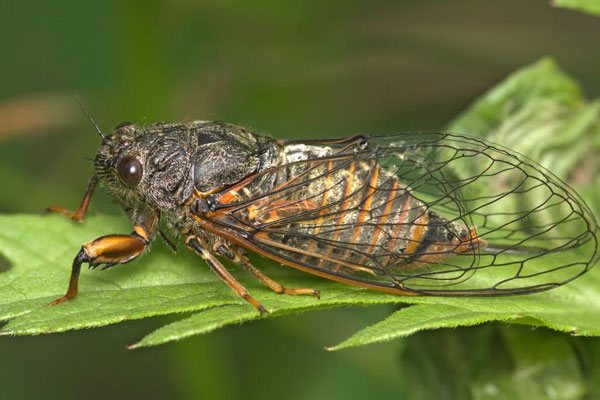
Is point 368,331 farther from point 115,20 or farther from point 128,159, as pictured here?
point 115,20

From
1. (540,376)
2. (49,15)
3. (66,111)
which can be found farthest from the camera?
(49,15)

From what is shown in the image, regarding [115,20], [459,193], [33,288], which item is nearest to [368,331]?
[459,193]

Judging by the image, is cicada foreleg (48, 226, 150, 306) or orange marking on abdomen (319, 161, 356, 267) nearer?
cicada foreleg (48, 226, 150, 306)

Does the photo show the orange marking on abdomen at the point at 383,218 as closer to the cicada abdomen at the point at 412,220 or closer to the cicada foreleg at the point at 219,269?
the cicada abdomen at the point at 412,220

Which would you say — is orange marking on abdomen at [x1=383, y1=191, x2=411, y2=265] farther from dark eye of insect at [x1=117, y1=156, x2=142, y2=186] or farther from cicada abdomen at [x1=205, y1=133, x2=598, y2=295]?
dark eye of insect at [x1=117, y1=156, x2=142, y2=186]

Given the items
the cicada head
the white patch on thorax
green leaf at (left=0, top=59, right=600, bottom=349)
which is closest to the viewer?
green leaf at (left=0, top=59, right=600, bottom=349)

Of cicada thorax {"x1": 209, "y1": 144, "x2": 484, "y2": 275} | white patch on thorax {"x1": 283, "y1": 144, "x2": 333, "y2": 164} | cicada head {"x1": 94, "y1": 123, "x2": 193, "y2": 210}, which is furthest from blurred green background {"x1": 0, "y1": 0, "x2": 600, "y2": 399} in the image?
cicada thorax {"x1": 209, "y1": 144, "x2": 484, "y2": 275}

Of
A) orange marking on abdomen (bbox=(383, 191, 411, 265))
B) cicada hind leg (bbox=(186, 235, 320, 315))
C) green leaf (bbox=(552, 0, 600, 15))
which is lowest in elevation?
cicada hind leg (bbox=(186, 235, 320, 315))

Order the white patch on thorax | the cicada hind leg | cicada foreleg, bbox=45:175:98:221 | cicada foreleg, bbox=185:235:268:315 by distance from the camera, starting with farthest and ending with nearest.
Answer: cicada foreleg, bbox=45:175:98:221
the white patch on thorax
the cicada hind leg
cicada foreleg, bbox=185:235:268:315

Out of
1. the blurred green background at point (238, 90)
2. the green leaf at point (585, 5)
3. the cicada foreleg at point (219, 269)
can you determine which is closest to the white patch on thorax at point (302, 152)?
the cicada foreleg at point (219, 269)
